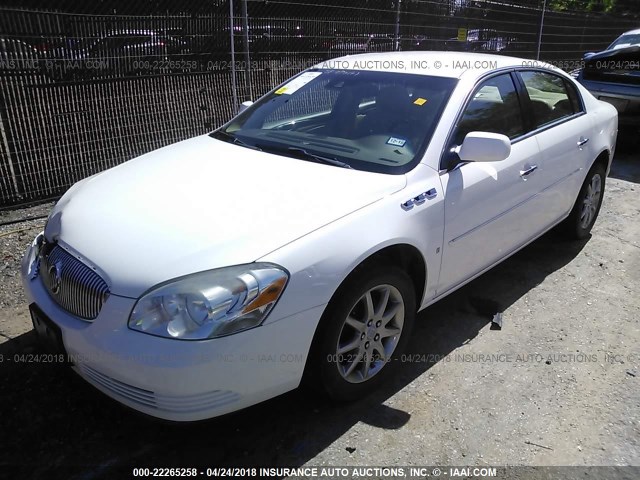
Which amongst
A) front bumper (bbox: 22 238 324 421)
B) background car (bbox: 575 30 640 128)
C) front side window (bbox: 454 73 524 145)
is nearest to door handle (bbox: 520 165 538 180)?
front side window (bbox: 454 73 524 145)

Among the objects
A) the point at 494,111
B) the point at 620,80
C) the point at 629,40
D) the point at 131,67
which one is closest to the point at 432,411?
the point at 494,111

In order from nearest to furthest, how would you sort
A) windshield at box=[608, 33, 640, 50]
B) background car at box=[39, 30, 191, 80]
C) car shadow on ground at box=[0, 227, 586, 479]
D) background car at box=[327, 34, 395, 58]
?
1. car shadow on ground at box=[0, 227, 586, 479]
2. background car at box=[39, 30, 191, 80]
3. background car at box=[327, 34, 395, 58]
4. windshield at box=[608, 33, 640, 50]

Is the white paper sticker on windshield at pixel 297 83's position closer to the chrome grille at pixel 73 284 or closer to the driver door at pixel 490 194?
the driver door at pixel 490 194

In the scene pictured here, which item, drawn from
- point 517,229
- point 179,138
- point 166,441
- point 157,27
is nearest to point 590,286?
point 517,229

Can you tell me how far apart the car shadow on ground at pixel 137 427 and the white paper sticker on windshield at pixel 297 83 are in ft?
6.62

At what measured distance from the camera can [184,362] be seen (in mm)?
2004

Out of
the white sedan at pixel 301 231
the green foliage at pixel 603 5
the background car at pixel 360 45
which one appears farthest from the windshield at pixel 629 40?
the green foliage at pixel 603 5

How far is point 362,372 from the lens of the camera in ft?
8.96

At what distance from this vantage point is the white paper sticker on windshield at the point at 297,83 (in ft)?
12.5

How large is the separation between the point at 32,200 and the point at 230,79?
2726mm

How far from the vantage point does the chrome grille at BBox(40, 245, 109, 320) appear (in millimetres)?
2203

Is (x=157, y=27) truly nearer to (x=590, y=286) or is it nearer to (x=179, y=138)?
(x=179, y=138)

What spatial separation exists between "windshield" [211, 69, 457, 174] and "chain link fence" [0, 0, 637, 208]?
2427mm

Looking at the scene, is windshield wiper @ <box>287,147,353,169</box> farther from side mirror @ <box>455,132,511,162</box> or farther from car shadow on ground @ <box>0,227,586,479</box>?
car shadow on ground @ <box>0,227,586,479</box>
